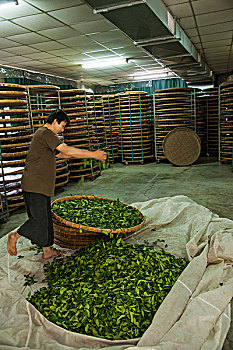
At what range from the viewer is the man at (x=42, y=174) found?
2934mm

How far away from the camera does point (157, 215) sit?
A: 4125mm

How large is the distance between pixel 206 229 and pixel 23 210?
349cm

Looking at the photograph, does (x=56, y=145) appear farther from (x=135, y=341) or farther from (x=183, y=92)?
(x=183, y=92)

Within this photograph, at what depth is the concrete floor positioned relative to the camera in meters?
5.04

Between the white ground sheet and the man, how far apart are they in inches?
15.0

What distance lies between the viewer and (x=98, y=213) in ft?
11.3

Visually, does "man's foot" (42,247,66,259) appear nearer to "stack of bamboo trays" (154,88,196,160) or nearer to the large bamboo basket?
the large bamboo basket

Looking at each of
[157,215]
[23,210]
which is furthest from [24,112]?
[157,215]

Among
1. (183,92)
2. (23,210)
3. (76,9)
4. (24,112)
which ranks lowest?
(23,210)

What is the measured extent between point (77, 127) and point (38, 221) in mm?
4469

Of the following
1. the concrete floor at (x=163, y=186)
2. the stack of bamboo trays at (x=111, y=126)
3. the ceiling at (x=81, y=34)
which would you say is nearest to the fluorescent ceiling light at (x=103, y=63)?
the ceiling at (x=81, y=34)

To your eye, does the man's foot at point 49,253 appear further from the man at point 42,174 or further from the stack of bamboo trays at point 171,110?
the stack of bamboo trays at point 171,110

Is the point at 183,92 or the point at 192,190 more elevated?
the point at 183,92

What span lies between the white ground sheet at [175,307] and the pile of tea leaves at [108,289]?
84 millimetres
